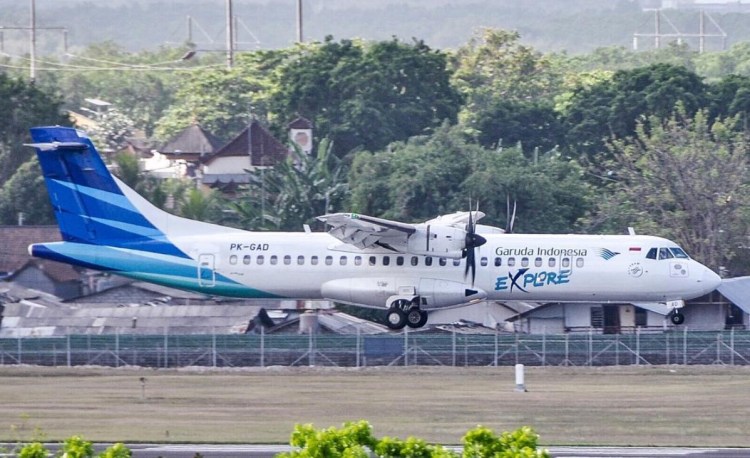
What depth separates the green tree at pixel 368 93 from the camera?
80.9m

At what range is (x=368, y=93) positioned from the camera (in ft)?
269

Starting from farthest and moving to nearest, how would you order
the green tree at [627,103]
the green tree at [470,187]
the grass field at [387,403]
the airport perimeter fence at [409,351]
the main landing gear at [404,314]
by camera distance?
the green tree at [627,103] < the green tree at [470,187] < the main landing gear at [404,314] < the airport perimeter fence at [409,351] < the grass field at [387,403]

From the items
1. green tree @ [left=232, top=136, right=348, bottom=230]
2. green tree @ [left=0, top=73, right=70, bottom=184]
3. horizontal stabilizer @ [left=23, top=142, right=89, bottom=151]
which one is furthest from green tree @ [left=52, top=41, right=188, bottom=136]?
horizontal stabilizer @ [left=23, top=142, right=89, bottom=151]

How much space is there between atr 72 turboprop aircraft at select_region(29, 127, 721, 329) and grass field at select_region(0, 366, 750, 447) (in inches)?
90.5

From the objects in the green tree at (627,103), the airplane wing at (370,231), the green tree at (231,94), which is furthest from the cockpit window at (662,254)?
the green tree at (231,94)

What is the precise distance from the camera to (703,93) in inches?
3036

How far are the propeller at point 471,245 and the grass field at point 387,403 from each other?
9.25 ft

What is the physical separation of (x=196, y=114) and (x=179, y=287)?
71373 millimetres

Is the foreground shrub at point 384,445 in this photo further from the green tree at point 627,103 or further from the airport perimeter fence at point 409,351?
the green tree at point 627,103

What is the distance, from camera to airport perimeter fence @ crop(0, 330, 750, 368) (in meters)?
37.2

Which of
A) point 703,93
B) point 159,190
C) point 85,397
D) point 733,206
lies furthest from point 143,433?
point 703,93

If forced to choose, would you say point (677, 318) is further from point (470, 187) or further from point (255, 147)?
point (255, 147)

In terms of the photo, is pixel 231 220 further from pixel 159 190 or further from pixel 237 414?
pixel 237 414

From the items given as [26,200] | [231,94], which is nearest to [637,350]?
[26,200]
